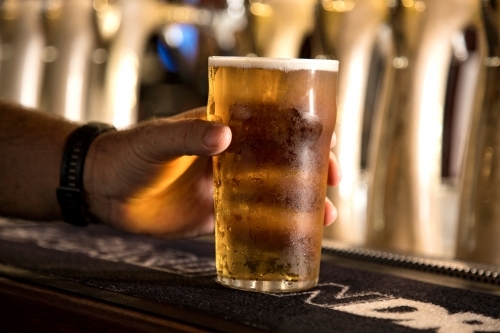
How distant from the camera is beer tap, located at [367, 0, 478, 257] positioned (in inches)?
45.1

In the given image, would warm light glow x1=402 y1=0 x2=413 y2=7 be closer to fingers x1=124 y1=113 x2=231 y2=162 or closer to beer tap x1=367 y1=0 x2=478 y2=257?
beer tap x1=367 y1=0 x2=478 y2=257

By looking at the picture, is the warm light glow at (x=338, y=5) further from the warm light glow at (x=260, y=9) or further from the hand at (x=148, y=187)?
the hand at (x=148, y=187)

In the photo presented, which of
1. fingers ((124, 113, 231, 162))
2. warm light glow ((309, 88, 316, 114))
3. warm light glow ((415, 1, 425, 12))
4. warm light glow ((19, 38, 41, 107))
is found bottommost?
fingers ((124, 113, 231, 162))

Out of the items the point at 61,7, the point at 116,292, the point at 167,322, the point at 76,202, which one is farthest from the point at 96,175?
the point at 61,7

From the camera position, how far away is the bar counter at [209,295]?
26.5 inches

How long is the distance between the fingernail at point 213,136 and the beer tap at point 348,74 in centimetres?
54

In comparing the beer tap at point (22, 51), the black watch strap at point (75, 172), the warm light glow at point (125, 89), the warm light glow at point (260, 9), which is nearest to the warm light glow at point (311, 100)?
the black watch strap at point (75, 172)

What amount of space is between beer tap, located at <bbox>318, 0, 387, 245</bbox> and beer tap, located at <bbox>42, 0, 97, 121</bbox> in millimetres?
612

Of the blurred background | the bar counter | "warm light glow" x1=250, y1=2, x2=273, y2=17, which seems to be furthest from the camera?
"warm light glow" x1=250, y1=2, x2=273, y2=17

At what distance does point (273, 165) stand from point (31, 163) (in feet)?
1.53

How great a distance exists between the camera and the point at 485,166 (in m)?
1.04

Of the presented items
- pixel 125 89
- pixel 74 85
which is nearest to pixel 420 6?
pixel 125 89

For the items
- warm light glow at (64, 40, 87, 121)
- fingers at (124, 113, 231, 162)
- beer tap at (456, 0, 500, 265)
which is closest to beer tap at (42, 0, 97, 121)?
warm light glow at (64, 40, 87, 121)

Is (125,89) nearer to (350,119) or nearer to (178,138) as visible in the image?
(350,119)
